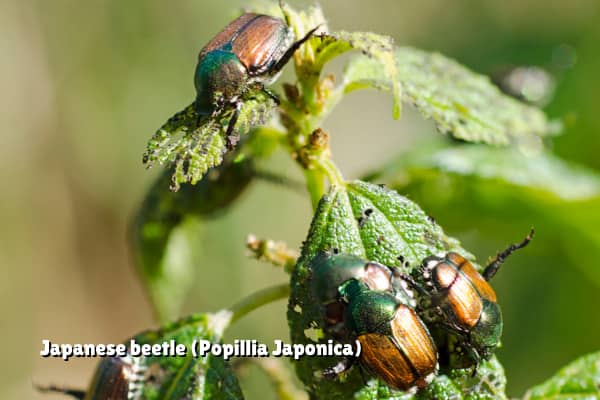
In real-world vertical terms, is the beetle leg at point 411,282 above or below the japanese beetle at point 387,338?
above

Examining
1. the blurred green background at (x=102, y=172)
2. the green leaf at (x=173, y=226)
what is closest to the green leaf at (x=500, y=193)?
the green leaf at (x=173, y=226)

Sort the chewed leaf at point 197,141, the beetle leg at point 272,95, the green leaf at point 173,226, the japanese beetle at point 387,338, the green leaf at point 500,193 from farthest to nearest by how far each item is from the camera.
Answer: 1. the green leaf at point 500,193
2. the green leaf at point 173,226
3. the beetle leg at point 272,95
4. the chewed leaf at point 197,141
5. the japanese beetle at point 387,338

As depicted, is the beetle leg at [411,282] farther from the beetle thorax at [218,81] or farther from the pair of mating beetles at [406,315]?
the beetle thorax at [218,81]

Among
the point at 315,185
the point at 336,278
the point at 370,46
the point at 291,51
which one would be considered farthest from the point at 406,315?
the point at 291,51

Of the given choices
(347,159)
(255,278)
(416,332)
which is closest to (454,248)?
(416,332)

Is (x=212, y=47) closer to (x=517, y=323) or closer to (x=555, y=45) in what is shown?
(x=555, y=45)
